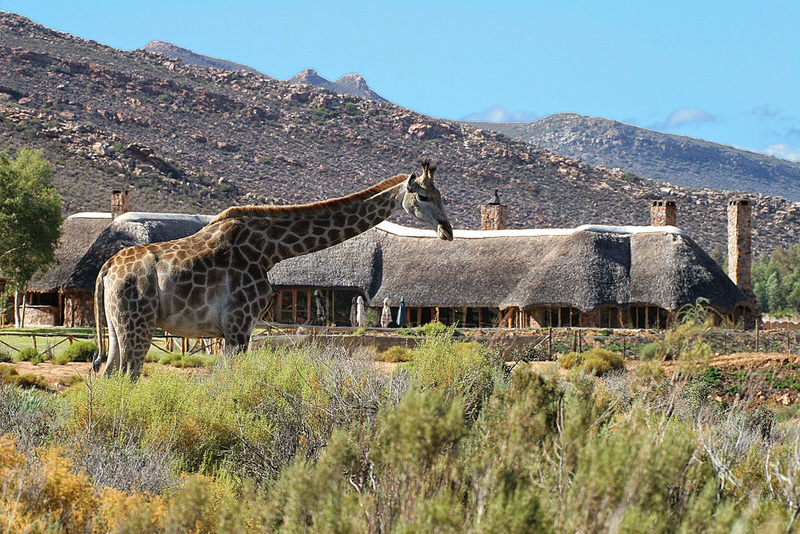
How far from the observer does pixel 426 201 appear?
9.29 m

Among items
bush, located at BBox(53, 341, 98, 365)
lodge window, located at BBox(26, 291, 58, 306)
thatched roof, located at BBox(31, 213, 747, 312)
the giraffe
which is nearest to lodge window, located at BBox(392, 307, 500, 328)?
thatched roof, located at BBox(31, 213, 747, 312)

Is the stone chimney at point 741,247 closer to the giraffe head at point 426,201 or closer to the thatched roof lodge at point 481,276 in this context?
the thatched roof lodge at point 481,276

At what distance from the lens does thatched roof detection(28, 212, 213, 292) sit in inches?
1366

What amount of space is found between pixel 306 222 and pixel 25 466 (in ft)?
15.6

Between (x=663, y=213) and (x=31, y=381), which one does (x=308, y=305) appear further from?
(x=31, y=381)

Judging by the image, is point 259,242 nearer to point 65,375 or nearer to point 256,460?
point 256,460

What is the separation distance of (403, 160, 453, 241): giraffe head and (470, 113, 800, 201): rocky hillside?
147017mm

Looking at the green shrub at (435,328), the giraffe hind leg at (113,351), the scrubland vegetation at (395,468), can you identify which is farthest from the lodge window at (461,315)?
the scrubland vegetation at (395,468)

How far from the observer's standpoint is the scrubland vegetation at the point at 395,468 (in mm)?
4004

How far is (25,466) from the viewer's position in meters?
5.39

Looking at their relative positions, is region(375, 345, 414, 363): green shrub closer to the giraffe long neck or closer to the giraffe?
the giraffe long neck

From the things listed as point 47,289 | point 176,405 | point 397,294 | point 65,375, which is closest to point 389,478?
point 176,405

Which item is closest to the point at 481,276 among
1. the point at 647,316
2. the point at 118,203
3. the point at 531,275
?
the point at 531,275

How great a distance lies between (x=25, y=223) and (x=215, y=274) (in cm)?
2792
